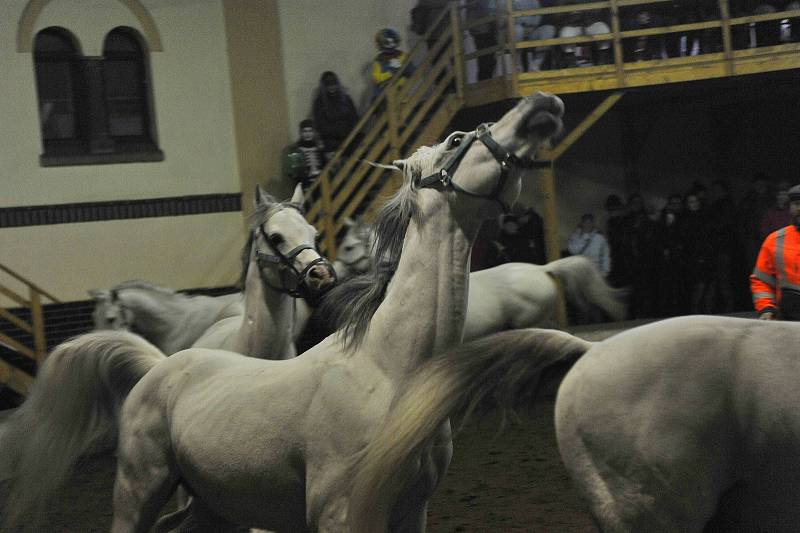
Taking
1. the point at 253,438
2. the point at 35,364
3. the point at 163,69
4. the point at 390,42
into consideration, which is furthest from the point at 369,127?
the point at 253,438

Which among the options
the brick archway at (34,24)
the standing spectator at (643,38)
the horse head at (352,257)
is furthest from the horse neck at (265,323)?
the brick archway at (34,24)

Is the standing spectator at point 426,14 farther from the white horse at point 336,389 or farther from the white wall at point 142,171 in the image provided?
the white horse at point 336,389

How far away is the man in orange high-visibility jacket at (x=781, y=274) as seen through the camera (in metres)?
5.29

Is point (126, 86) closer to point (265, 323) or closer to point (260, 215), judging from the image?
point (260, 215)

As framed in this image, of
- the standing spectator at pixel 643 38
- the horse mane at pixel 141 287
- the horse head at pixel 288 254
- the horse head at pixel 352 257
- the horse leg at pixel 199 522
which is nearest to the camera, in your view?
the horse leg at pixel 199 522

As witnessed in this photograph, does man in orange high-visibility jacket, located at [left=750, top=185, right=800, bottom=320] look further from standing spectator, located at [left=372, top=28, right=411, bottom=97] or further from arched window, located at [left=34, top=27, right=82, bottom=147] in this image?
arched window, located at [left=34, top=27, right=82, bottom=147]

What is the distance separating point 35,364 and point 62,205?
2.93 metres

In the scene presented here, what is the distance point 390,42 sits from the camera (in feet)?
47.5

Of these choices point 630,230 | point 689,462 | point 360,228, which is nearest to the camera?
point 689,462

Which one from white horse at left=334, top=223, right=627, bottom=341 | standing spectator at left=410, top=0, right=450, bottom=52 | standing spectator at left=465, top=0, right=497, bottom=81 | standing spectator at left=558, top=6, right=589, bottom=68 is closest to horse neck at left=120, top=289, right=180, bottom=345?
white horse at left=334, top=223, right=627, bottom=341

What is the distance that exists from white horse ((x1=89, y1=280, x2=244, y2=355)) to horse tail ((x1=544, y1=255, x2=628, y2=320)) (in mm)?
3038

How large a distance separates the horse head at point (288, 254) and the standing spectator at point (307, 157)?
26.8 ft

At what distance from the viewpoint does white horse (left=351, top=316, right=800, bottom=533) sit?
2.85m

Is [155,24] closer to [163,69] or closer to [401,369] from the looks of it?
[163,69]
